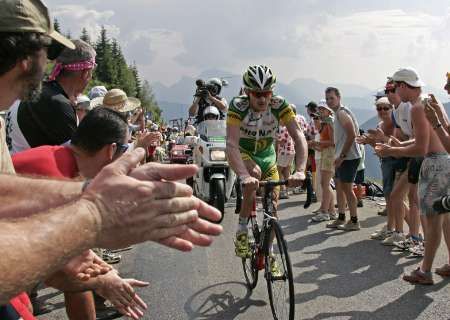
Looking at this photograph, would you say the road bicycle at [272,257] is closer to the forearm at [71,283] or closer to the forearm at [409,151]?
the forearm at [409,151]

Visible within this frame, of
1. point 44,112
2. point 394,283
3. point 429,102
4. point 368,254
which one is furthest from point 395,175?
point 44,112

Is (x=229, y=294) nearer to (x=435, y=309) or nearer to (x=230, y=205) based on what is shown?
(x=435, y=309)

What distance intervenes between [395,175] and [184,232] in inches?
239

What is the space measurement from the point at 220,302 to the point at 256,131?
1.90 metres

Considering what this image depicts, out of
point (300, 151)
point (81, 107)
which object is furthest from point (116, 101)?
A: point (300, 151)

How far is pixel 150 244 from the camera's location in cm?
698

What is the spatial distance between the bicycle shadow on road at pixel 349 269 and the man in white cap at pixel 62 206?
367cm

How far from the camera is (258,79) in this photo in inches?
192

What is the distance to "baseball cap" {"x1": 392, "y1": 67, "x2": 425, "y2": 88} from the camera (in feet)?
17.6

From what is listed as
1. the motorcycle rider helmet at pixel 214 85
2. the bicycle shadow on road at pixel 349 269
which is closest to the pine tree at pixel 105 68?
the motorcycle rider helmet at pixel 214 85

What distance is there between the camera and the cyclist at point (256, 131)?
16.0 feet

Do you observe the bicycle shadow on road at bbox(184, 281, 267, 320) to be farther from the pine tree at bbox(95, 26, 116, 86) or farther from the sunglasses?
the pine tree at bbox(95, 26, 116, 86)

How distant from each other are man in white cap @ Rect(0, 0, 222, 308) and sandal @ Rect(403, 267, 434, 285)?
4.24m

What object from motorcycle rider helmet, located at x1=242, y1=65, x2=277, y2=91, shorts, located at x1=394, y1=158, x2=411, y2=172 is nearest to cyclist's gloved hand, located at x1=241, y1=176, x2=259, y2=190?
motorcycle rider helmet, located at x1=242, y1=65, x2=277, y2=91
